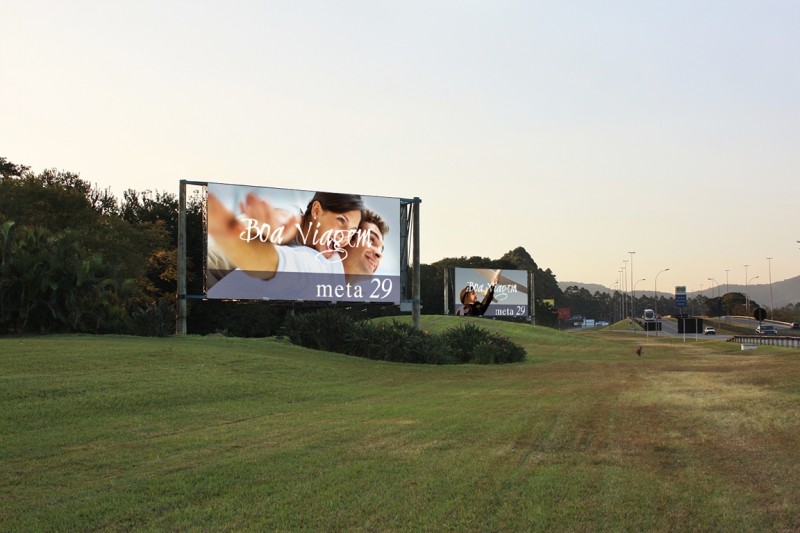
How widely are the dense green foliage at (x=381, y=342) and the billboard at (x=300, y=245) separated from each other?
260cm

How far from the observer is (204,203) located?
25516 mm

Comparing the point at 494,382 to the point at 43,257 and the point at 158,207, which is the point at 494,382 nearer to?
the point at 43,257

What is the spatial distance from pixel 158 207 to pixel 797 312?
18562 cm

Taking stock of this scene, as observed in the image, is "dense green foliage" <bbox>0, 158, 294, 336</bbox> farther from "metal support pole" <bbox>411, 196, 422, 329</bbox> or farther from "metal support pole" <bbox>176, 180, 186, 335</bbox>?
"metal support pole" <bbox>411, 196, 422, 329</bbox>

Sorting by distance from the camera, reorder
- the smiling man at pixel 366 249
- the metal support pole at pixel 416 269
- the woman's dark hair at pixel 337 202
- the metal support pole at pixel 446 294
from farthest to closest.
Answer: the metal support pole at pixel 446 294
the metal support pole at pixel 416 269
the smiling man at pixel 366 249
the woman's dark hair at pixel 337 202

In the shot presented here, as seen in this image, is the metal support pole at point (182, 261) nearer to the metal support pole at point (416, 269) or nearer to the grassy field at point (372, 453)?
the metal support pole at point (416, 269)

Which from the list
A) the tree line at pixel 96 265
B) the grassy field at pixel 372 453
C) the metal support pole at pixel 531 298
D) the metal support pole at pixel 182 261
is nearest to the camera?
the grassy field at pixel 372 453

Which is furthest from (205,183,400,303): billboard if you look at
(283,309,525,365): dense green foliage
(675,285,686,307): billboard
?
(675,285,686,307): billboard

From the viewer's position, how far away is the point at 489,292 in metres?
64.4

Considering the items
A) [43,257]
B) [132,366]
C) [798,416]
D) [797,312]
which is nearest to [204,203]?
[43,257]

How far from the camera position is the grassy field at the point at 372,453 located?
548 centimetres

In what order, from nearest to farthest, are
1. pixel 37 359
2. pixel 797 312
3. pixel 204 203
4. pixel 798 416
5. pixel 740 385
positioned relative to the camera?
pixel 798 416 < pixel 37 359 < pixel 740 385 < pixel 204 203 < pixel 797 312

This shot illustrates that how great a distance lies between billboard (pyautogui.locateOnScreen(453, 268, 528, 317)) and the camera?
64.4 m

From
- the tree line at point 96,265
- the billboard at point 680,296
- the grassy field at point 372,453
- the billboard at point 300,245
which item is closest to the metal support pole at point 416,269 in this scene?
the billboard at point 300,245
